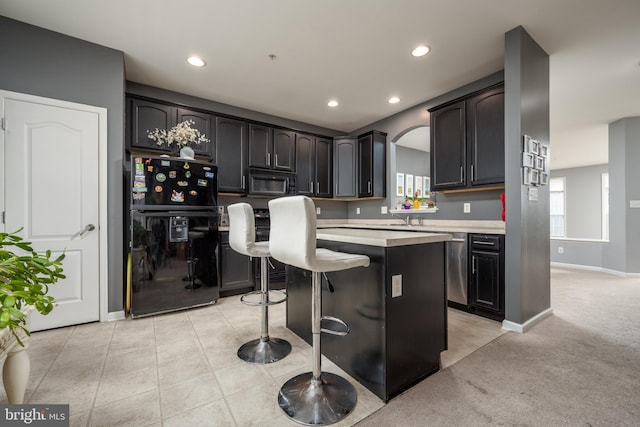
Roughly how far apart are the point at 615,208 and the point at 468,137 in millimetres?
3950

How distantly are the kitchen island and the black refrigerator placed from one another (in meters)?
1.81

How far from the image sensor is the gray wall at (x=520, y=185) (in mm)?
2451

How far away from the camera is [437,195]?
3.86 meters

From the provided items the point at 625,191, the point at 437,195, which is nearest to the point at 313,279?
the point at 437,195

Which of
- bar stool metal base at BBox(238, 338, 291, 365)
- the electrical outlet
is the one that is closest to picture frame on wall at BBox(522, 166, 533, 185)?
the electrical outlet

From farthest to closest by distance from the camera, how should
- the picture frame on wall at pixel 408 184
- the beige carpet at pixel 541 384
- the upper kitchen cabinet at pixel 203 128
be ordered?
the picture frame on wall at pixel 408 184 → the upper kitchen cabinet at pixel 203 128 → the beige carpet at pixel 541 384

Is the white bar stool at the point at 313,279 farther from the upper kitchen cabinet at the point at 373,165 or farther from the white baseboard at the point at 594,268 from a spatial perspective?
the white baseboard at the point at 594,268

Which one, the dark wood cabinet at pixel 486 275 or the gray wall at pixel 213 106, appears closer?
the dark wood cabinet at pixel 486 275

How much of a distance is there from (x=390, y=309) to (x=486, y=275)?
71.2 inches

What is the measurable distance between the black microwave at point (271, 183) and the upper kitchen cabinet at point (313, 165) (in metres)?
0.18

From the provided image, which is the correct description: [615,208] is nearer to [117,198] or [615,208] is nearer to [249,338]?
[249,338]

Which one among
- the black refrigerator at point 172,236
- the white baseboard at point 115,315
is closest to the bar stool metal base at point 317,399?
the black refrigerator at point 172,236

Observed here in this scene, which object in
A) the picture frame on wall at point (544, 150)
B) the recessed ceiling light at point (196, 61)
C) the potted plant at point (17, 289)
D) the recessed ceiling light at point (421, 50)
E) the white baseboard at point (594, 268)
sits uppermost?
the recessed ceiling light at point (196, 61)

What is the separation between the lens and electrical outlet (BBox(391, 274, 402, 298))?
1.54m
